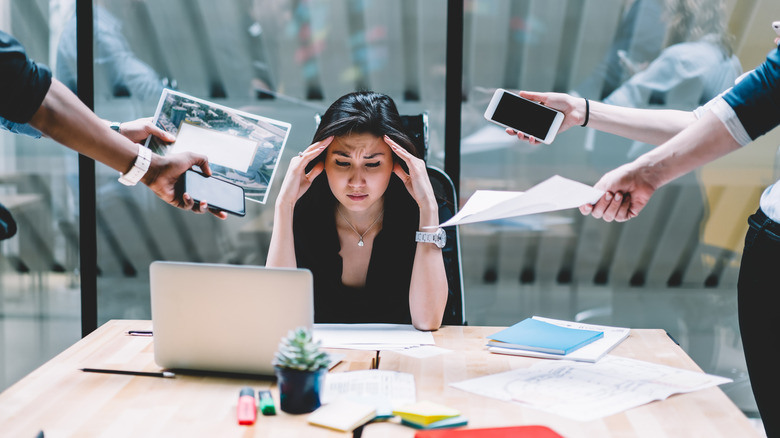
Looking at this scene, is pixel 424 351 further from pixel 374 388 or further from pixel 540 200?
pixel 540 200

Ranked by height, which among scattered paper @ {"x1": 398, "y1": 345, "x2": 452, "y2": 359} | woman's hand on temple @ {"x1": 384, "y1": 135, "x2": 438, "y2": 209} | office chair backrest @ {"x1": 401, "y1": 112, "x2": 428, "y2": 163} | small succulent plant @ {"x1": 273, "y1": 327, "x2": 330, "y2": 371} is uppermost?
office chair backrest @ {"x1": 401, "y1": 112, "x2": 428, "y2": 163}

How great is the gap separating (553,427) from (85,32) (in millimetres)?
2114

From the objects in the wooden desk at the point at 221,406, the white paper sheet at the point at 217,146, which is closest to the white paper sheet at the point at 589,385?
the wooden desk at the point at 221,406

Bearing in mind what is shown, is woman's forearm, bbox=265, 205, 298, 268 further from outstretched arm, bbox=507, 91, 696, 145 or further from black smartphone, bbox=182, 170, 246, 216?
outstretched arm, bbox=507, 91, 696, 145

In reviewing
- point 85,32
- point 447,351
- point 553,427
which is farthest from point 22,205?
point 553,427

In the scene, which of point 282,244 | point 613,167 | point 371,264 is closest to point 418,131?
point 371,264

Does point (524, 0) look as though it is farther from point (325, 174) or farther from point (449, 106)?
point (325, 174)

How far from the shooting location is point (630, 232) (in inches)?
193

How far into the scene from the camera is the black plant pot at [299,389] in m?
1.10

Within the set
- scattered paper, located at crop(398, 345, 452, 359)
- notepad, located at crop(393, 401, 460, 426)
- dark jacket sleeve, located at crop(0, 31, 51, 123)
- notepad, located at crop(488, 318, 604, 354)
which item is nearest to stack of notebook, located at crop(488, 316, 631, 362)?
notepad, located at crop(488, 318, 604, 354)

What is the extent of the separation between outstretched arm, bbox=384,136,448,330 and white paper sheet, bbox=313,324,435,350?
5 cm

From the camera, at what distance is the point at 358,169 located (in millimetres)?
1880

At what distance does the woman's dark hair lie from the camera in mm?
1901

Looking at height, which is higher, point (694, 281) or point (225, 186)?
point (225, 186)
